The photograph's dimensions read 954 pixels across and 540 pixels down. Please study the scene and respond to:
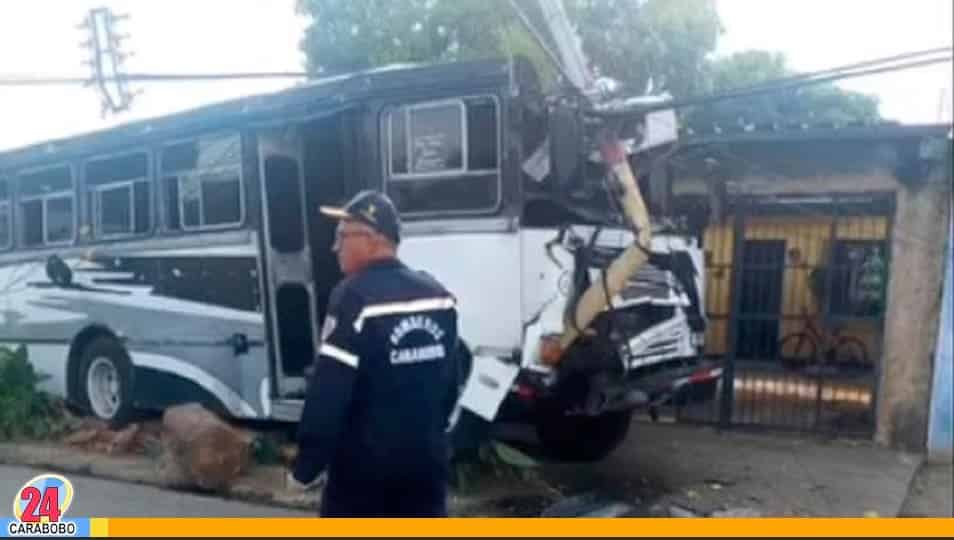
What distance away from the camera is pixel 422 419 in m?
2.30

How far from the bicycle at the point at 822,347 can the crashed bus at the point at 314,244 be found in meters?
1.30

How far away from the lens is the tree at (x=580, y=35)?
316 cm

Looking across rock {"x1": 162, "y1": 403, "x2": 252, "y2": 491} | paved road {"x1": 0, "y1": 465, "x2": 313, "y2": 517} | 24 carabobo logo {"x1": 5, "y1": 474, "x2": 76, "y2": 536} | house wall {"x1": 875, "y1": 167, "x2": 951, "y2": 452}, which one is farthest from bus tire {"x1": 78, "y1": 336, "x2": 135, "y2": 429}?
house wall {"x1": 875, "y1": 167, "x2": 951, "y2": 452}

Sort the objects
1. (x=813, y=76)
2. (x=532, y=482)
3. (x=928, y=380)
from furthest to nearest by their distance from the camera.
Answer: (x=928, y=380)
(x=532, y=482)
(x=813, y=76)

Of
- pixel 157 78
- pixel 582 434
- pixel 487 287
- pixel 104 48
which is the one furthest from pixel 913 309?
pixel 104 48

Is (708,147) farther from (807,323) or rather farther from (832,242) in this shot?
(807,323)

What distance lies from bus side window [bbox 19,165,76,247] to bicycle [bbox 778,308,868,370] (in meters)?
4.07

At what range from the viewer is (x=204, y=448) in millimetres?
3326

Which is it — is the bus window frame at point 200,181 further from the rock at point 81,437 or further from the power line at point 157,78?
the rock at point 81,437

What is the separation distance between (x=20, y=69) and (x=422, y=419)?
Answer: 1769 mm

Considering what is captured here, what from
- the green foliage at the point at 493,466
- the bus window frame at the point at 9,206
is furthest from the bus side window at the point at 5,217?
the green foliage at the point at 493,466

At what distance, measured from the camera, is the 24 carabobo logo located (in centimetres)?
247

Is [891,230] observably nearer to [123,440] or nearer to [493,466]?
[493,466]

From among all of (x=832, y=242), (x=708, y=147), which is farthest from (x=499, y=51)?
(x=832, y=242)
